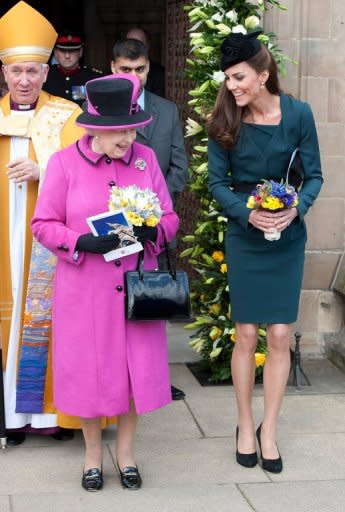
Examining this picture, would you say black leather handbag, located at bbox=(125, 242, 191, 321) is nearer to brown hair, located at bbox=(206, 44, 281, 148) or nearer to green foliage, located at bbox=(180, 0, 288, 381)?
brown hair, located at bbox=(206, 44, 281, 148)

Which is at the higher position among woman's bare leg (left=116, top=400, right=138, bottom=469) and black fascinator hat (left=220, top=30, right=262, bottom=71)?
black fascinator hat (left=220, top=30, right=262, bottom=71)

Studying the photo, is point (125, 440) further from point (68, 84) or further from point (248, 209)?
point (68, 84)

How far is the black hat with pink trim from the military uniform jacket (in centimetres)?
239

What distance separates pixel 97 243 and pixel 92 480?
1072 mm

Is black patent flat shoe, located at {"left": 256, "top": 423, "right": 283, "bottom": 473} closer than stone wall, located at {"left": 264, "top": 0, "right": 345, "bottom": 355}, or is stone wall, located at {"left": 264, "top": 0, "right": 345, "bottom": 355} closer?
black patent flat shoe, located at {"left": 256, "top": 423, "right": 283, "bottom": 473}

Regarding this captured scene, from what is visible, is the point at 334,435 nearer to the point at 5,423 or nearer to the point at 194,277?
the point at 5,423

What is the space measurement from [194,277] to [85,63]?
3.22 metres

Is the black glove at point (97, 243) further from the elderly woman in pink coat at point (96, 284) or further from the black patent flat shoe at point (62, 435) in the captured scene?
the black patent flat shoe at point (62, 435)

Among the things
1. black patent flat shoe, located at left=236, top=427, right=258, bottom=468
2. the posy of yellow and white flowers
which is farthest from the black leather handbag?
black patent flat shoe, located at left=236, top=427, right=258, bottom=468

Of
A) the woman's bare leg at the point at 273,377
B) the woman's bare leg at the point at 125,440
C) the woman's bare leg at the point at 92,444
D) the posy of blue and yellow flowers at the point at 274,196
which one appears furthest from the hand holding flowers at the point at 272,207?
the woman's bare leg at the point at 92,444

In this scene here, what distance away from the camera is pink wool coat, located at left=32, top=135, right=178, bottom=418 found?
480 cm

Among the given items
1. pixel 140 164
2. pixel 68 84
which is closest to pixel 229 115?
pixel 140 164

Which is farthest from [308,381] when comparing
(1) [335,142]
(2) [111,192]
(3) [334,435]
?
(2) [111,192]

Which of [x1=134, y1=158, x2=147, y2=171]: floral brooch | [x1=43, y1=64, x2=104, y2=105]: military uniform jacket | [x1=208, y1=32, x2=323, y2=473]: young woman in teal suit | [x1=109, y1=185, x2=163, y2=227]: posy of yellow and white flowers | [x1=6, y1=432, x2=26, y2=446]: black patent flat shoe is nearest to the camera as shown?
[x1=109, y1=185, x2=163, y2=227]: posy of yellow and white flowers
